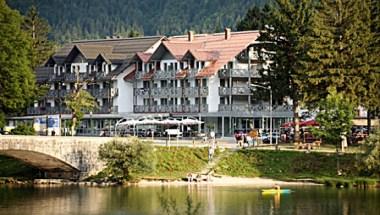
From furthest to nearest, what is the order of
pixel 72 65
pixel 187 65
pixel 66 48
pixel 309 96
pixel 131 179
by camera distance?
1. pixel 66 48
2. pixel 72 65
3. pixel 187 65
4. pixel 309 96
5. pixel 131 179

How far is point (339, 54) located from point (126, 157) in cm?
2341

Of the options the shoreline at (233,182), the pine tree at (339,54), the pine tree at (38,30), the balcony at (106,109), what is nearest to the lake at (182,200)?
the shoreline at (233,182)

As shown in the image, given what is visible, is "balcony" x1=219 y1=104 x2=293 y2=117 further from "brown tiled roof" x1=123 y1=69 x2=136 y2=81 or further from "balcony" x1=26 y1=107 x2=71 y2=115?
"balcony" x1=26 y1=107 x2=71 y2=115

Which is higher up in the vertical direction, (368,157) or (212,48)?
(212,48)

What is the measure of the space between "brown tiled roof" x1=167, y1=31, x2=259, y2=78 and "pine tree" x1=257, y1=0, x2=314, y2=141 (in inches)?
753

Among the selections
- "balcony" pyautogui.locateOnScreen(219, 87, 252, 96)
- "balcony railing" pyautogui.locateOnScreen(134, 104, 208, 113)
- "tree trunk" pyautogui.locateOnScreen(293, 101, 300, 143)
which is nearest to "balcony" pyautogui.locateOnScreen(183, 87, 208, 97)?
"balcony railing" pyautogui.locateOnScreen(134, 104, 208, 113)

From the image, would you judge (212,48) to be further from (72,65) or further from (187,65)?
(72,65)

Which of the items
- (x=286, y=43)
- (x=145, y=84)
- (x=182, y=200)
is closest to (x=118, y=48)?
(x=145, y=84)

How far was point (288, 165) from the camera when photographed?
282ft

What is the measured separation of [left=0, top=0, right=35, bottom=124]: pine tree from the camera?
103 m

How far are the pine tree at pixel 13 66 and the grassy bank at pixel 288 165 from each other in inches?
1109

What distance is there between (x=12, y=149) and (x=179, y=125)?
112 ft

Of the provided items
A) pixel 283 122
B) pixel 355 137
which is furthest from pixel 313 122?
pixel 283 122

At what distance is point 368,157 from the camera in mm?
Answer: 79500
